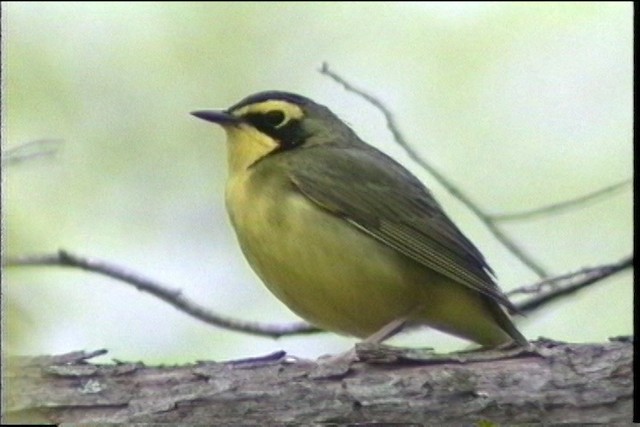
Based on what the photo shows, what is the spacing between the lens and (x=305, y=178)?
9.02 ft

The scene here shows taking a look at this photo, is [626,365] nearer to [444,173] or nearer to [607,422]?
[607,422]

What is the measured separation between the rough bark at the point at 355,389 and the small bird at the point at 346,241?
20cm

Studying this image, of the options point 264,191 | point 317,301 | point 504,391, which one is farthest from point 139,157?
point 504,391

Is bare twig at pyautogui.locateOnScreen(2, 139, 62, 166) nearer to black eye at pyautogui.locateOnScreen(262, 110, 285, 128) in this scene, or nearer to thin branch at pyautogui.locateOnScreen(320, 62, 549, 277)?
black eye at pyautogui.locateOnScreen(262, 110, 285, 128)

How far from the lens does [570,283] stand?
2762mm

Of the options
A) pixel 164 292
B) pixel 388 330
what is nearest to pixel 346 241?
pixel 388 330

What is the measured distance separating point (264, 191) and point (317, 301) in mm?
283

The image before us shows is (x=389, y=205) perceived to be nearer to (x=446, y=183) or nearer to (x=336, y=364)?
(x=446, y=183)

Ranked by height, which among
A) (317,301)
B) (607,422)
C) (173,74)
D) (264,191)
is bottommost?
(607,422)

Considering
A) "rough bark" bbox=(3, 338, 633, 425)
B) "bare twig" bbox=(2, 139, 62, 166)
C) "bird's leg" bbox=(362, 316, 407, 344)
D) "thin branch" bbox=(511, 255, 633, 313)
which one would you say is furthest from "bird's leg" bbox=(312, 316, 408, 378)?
"bare twig" bbox=(2, 139, 62, 166)

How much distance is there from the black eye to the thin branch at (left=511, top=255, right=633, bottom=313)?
0.67 metres

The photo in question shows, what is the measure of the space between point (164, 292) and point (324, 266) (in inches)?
16.9

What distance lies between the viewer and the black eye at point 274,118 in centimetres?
274

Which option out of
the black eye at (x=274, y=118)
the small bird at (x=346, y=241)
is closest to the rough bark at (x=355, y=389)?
the small bird at (x=346, y=241)
